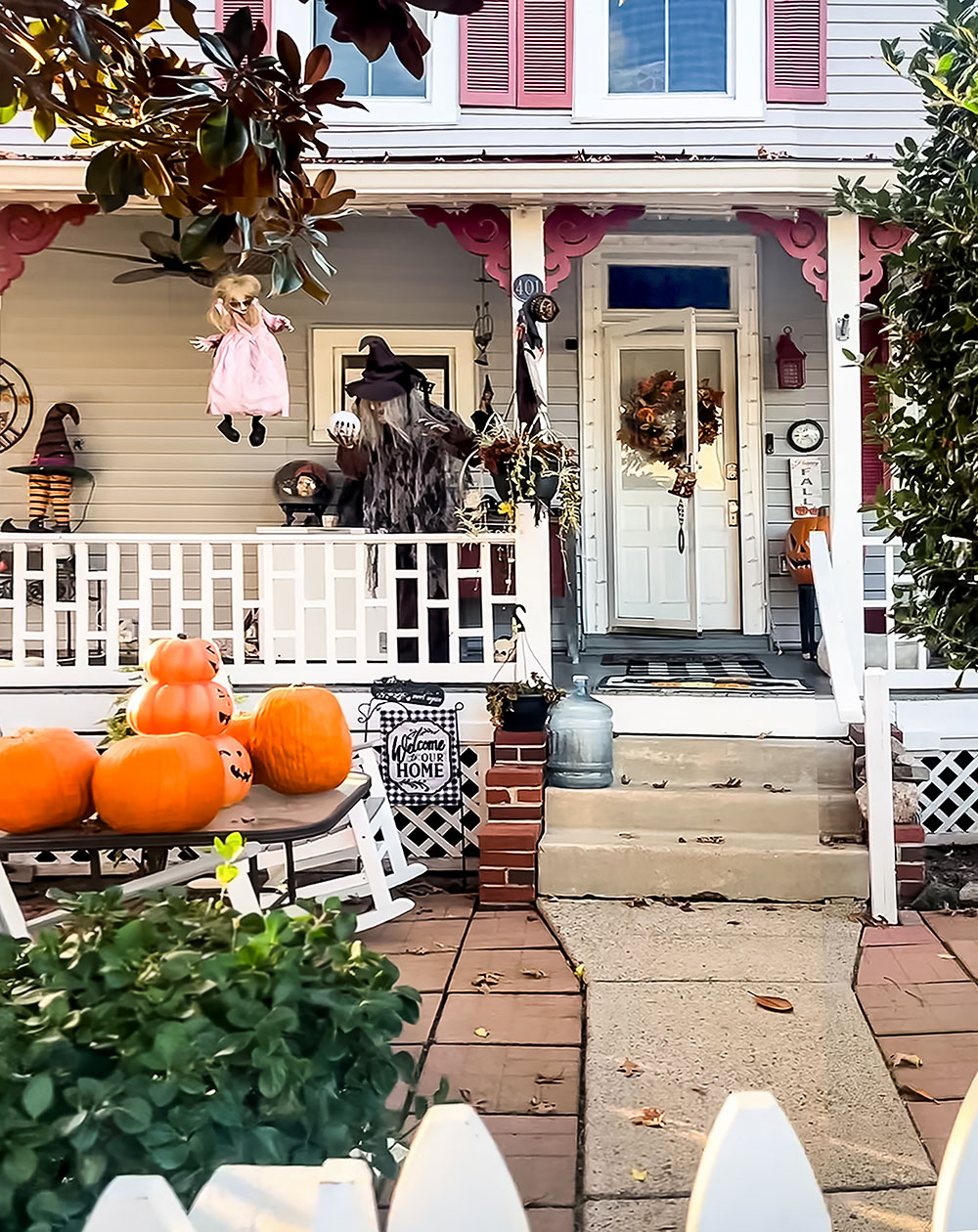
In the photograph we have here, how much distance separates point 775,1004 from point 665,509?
4.96 metres

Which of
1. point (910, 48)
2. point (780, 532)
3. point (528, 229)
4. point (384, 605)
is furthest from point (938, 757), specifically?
point (910, 48)

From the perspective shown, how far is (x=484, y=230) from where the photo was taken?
20.6 feet

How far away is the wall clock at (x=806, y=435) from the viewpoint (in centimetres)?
820

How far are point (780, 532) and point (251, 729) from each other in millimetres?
6055

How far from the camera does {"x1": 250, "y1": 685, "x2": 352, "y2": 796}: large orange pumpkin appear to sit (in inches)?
112

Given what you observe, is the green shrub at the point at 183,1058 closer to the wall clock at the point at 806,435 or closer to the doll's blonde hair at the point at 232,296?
the doll's blonde hair at the point at 232,296

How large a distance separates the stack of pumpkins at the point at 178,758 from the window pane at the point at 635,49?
17.9 ft

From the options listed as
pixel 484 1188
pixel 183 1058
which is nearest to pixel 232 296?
pixel 183 1058

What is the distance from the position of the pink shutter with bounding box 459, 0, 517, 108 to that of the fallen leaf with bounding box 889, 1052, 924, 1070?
582 centimetres

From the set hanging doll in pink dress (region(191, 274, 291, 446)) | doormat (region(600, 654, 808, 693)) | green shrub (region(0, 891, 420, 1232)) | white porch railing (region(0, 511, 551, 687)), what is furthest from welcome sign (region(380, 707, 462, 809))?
green shrub (region(0, 891, 420, 1232))

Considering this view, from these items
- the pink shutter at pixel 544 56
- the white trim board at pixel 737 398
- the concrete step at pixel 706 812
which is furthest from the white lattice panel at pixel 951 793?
the pink shutter at pixel 544 56

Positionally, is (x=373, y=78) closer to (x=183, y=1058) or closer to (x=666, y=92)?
(x=666, y=92)

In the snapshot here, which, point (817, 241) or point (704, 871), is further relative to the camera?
point (817, 241)

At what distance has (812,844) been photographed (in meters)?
5.14
